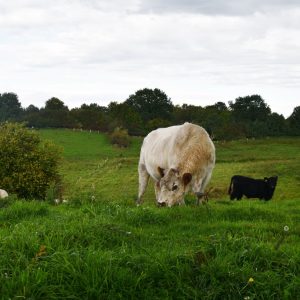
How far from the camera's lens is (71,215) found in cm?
888

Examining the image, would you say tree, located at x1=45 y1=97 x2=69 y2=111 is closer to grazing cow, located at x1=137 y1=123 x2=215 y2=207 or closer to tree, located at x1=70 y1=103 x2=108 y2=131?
tree, located at x1=70 y1=103 x2=108 y2=131

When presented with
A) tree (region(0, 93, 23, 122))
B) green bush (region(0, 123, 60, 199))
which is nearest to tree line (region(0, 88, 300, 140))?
tree (region(0, 93, 23, 122))

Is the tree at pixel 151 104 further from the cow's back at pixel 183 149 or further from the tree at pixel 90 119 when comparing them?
the cow's back at pixel 183 149

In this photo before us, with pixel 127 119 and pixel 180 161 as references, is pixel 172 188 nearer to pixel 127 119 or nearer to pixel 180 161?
pixel 180 161

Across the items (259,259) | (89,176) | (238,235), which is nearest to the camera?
(259,259)

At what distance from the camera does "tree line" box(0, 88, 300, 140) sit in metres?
108

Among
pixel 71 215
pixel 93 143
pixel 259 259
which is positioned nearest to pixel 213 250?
pixel 259 259

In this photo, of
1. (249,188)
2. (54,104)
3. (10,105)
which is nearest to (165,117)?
(54,104)

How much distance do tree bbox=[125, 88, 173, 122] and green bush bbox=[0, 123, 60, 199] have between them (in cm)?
8503

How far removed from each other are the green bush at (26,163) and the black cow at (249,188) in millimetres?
12059

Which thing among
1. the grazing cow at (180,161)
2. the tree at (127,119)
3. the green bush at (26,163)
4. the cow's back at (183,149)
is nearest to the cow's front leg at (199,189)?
the grazing cow at (180,161)

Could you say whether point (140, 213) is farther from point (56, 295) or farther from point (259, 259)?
point (56, 295)

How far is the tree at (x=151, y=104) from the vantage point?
395 feet

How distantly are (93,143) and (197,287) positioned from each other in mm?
86052
